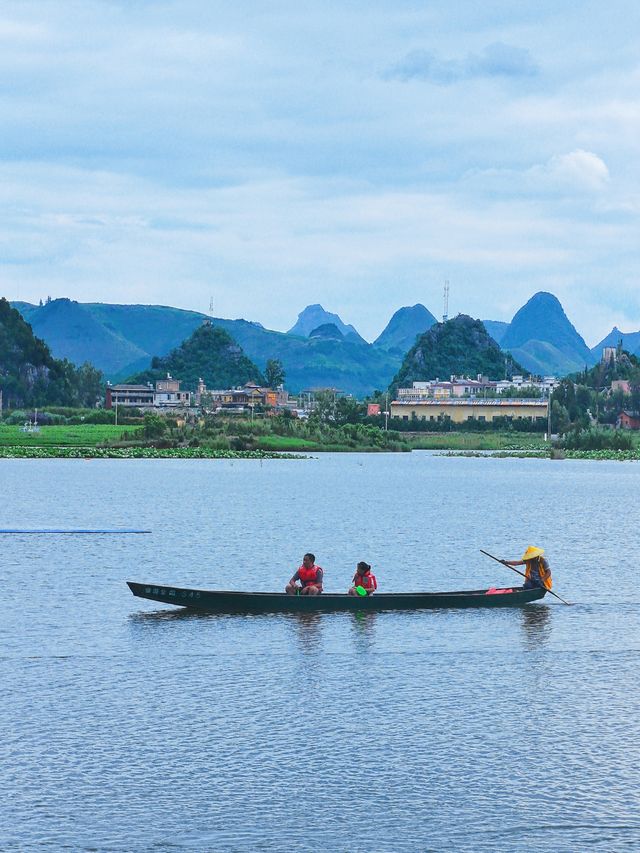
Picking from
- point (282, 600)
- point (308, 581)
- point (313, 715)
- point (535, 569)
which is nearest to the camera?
point (313, 715)

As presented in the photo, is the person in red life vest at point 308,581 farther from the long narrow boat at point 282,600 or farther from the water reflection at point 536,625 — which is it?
the water reflection at point 536,625

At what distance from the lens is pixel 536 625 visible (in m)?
50.3

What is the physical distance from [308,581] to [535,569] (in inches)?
402

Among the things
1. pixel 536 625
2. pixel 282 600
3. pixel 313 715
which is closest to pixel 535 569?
pixel 536 625

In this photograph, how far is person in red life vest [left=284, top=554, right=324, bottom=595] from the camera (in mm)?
48500

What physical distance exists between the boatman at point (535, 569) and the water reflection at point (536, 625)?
132cm

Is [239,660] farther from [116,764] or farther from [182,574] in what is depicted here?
[182,574]

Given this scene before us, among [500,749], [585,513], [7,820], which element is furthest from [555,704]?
[585,513]

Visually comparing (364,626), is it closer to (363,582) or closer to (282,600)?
(363,582)

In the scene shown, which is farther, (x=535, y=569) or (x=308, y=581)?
(x=535, y=569)

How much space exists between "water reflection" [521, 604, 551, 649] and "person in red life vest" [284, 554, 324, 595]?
→ 828cm

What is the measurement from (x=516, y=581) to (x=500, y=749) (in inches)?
1444

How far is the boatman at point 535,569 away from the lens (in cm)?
5178

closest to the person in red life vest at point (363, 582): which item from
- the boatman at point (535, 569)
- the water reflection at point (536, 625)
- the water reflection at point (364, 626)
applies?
the water reflection at point (364, 626)
